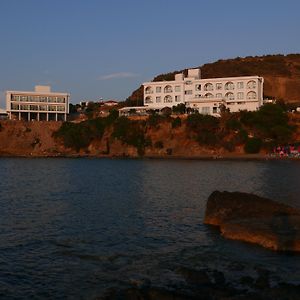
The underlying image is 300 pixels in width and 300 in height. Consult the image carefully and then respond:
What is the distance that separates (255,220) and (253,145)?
77411mm

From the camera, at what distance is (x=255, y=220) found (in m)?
22.1

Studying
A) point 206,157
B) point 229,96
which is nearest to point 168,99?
point 229,96

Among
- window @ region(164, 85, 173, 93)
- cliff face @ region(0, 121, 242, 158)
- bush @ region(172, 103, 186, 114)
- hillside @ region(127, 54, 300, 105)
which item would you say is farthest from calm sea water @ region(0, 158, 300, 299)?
hillside @ region(127, 54, 300, 105)

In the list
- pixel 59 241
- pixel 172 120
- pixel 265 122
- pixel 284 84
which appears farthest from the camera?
pixel 284 84

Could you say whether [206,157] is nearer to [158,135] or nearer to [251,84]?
[158,135]

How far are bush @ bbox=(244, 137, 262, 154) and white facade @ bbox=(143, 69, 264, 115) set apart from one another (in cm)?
1377

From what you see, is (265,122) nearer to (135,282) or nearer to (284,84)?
(284,84)

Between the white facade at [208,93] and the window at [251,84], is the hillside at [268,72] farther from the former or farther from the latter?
the window at [251,84]

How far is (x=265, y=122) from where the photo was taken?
98250mm

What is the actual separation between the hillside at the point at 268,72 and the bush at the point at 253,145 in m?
44.8

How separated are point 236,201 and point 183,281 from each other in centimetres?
1006

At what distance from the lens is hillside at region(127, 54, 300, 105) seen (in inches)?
5797

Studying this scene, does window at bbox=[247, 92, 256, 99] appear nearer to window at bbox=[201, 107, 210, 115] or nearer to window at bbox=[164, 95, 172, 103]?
window at bbox=[201, 107, 210, 115]

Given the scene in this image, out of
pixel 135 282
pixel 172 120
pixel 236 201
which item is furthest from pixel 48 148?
pixel 135 282
